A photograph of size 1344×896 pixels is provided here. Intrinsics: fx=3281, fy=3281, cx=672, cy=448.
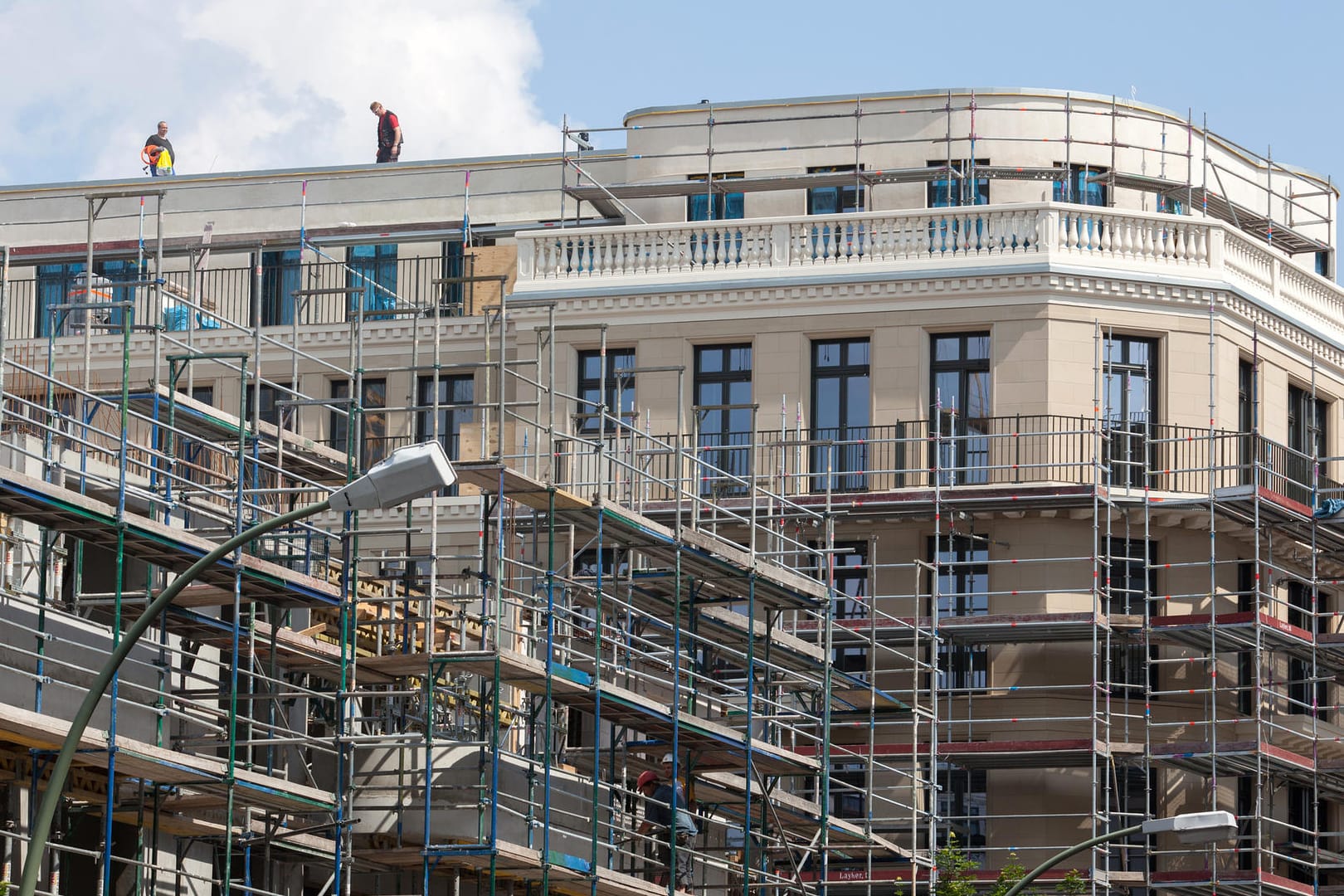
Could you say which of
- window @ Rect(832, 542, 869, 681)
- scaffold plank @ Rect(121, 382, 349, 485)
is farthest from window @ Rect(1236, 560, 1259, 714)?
scaffold plank @ Rect(121, 382, 349, 485)

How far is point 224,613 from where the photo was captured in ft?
125

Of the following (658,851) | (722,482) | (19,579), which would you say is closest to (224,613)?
(19,579)

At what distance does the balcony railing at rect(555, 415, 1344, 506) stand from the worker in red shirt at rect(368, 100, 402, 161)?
10.9m

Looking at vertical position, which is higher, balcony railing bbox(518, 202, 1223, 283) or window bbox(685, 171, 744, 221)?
window bbox(685, 171, 744, 221)

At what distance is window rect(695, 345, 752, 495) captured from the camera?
174 ft

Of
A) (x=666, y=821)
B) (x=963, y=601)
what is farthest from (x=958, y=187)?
(x=666, y=821)

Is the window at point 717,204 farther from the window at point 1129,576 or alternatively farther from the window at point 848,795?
the window at point 848,795

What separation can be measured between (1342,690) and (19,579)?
2683 cm

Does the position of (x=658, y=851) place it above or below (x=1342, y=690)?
below

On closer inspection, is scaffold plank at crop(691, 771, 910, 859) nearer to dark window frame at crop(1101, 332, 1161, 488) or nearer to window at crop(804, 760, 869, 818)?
window at crop(804, 760, 869, 818)

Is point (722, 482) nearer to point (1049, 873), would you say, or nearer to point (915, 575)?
point (915, 575)

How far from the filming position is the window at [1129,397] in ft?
170

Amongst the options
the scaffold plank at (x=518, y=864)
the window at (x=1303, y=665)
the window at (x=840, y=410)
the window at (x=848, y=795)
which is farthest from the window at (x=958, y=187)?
the scaffold plank at (x=518, y=864)

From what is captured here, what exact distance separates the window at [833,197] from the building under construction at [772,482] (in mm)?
105
